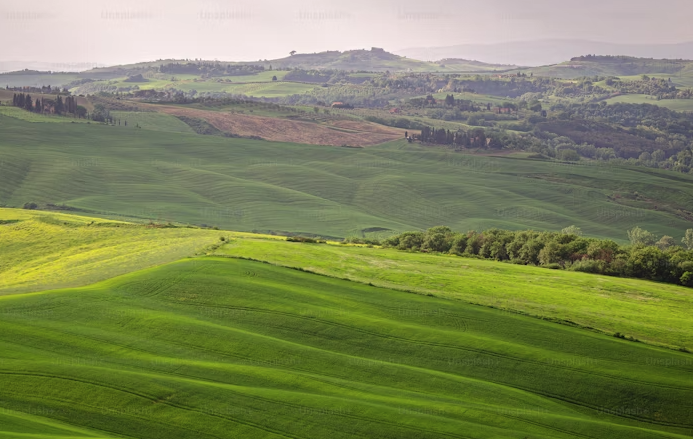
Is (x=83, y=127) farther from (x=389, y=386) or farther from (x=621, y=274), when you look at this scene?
(x=389, y=386)

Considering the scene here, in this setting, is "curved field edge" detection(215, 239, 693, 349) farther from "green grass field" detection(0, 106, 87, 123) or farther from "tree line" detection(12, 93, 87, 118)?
"tree line" detection(12, 93, 87, 118)

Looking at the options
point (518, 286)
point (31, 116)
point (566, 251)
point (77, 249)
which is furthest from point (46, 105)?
point (518, 286)

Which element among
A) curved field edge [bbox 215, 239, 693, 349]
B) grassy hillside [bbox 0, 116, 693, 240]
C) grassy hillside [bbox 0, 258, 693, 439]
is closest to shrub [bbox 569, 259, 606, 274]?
curved field edge [bbox 215, 239, 693, 349]

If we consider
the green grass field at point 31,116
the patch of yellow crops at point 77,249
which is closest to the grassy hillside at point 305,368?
the patch of yellow crops at point 77,249

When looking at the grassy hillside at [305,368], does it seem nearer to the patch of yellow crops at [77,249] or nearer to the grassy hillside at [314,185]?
the patch of yellow crops at [77,249]

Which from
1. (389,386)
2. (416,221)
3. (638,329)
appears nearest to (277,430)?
(389,386)

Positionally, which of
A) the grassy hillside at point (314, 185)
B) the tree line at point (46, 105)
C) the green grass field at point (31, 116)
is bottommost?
the grassy hillside at point (314, 185)

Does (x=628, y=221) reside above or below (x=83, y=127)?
below
